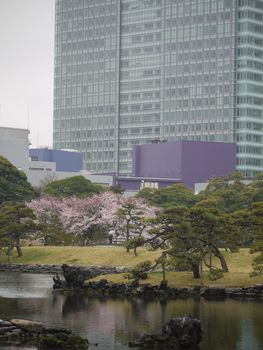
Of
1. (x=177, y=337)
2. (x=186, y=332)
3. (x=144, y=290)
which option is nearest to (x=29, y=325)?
(x=177, y=337)

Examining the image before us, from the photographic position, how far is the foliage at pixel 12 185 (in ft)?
439

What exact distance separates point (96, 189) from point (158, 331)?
335 feet

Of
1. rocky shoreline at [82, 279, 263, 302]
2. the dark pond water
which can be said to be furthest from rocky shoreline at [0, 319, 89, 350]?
rocky shoreline at [82, 279, 263, 302]

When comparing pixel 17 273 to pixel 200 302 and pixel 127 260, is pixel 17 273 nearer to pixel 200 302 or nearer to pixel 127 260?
pixel 127 260

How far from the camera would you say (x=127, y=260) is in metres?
98.8

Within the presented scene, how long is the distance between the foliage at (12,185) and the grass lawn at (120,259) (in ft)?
59.0

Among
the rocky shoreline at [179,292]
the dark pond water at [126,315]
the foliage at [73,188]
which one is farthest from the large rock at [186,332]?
the foliage at [73,188]

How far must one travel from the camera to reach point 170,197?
469 ft

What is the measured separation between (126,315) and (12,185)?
80453mm

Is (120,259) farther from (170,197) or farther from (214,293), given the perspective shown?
(170,197)

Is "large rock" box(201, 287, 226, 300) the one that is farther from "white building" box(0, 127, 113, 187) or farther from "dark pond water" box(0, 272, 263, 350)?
"white building" box(0, 127, 113, 187)

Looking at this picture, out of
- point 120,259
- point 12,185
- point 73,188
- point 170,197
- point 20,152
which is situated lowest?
point 120,259

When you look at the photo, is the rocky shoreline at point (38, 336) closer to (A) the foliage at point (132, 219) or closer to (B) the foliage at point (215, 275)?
(B) the foliage at point (215, 275)

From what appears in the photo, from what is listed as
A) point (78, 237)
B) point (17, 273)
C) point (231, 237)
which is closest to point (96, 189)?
point (78, 237)
